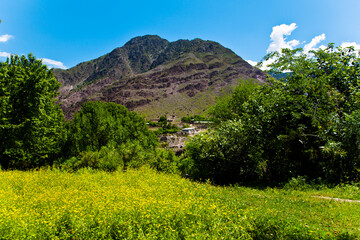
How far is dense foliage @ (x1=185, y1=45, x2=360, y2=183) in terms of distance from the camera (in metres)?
10.2

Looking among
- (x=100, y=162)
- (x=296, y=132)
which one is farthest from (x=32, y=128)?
(x=296, y=132)

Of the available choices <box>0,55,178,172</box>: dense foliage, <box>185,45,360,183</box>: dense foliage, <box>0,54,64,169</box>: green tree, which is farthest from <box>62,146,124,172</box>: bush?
<box>185,45,360,183</box>: dense foliage

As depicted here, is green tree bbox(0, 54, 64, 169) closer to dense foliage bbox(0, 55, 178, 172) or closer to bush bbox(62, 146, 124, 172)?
dense foliage bbox(0, 55, 178, 172)

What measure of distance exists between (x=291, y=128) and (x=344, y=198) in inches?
188

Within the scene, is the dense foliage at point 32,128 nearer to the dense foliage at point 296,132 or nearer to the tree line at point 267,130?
the tree line at point 267,130

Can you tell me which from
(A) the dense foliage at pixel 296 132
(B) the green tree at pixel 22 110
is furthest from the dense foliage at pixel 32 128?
(A) the dense foliage at pixel 296 132

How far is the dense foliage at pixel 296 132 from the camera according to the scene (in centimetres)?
1024

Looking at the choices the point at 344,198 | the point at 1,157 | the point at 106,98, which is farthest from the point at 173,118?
the point at 344,198

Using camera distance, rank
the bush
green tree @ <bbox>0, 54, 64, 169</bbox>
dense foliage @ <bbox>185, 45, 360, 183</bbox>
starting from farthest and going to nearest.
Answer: green tree @ <bbox>0, 54, 64, 169</bbox> < the bush < dense foliage @ <bbox>185, 45, 360, 183</bbox>

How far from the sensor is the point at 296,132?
37.0ft

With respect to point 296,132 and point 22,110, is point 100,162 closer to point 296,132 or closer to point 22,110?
point 22,110

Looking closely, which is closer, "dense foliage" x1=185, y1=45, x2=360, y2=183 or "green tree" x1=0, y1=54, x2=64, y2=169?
"dense foliage" x1=185, y1=45, x2=360, y2=183

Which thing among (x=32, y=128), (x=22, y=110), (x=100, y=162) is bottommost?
(x=100, y=162)

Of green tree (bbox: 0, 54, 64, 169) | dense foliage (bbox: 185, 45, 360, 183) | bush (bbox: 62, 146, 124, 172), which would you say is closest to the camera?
dense foliage (bbox: 185, 45, 360, 183)
